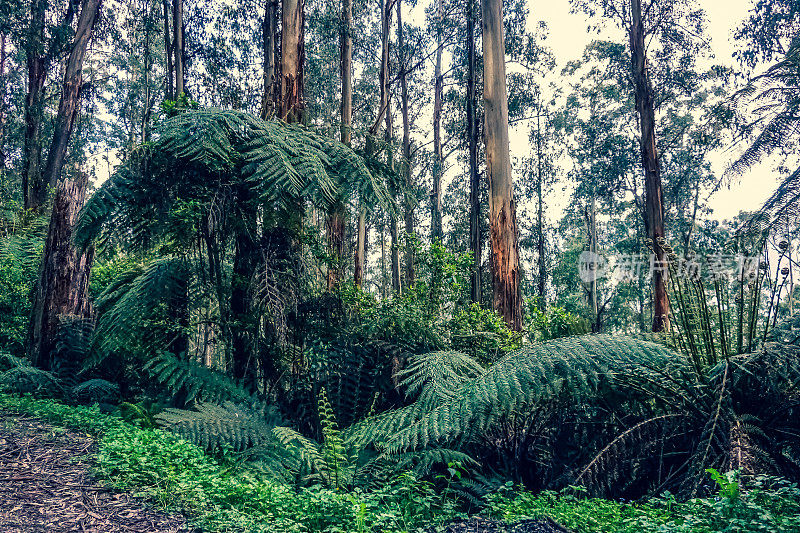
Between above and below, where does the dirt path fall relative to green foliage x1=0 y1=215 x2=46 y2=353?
below

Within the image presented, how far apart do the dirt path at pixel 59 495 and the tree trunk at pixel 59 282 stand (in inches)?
93.6

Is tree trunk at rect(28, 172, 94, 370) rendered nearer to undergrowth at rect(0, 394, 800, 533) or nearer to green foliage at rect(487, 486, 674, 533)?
undergrowth at rect(0, 394, 800, 533)

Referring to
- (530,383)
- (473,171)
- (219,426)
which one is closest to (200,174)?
(219,426)

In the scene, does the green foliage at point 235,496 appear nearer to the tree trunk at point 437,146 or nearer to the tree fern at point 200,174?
the tree fern at point 200,174

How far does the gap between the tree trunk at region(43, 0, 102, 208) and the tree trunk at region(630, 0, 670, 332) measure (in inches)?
471

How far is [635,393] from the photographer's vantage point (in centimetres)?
354

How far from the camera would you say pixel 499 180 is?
756cm

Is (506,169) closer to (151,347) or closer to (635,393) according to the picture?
(635,393)

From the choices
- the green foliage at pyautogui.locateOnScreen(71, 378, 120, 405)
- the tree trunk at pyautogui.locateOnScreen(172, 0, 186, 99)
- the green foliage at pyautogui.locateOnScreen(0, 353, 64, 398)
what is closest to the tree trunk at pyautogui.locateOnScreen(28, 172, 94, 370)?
the green foliage at pyautogui.locateOnScreen(0, 353, 64, 398)

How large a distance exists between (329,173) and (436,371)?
90.6 inches

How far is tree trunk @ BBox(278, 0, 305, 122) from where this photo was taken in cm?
598

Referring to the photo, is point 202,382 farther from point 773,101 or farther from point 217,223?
point 773,101

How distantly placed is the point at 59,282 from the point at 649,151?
424 inches

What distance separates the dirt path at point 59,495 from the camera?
8.07ft
